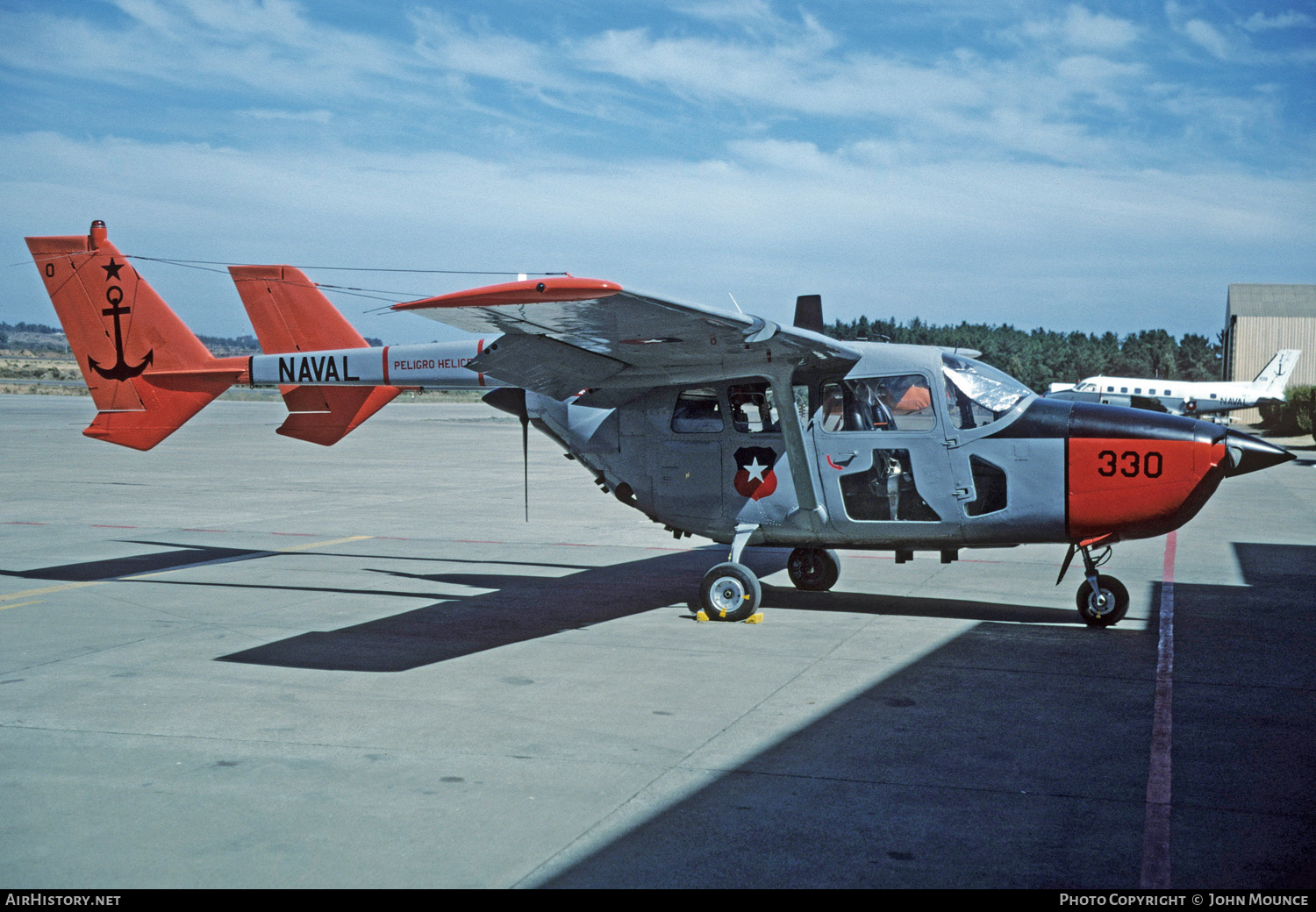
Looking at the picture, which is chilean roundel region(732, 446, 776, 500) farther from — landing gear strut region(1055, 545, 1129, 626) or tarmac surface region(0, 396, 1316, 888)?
landing gear strut region(1055, 545, 1129, 626)

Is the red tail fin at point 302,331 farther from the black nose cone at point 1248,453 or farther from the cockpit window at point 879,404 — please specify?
the black nose cone at point 1248,453

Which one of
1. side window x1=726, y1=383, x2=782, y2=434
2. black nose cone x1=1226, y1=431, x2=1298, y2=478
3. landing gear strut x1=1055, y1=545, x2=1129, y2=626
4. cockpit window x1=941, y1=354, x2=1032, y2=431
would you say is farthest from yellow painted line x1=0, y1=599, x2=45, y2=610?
black nose cone x1=1226, y1=431, x2=1298, y2=478

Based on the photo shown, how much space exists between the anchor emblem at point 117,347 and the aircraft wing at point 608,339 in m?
5.23

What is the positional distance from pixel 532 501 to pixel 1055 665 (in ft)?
40.9

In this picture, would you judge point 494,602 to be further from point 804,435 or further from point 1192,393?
point 1192,393

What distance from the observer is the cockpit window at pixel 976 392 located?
8891 mm

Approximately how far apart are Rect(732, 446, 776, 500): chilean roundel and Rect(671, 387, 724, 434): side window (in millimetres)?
370

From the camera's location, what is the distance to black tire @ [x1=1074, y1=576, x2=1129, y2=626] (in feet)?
28.9

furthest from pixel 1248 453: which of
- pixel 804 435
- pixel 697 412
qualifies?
pixel 697 412

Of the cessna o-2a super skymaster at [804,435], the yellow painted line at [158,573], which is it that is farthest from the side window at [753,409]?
the yellow painted line at [158,573]

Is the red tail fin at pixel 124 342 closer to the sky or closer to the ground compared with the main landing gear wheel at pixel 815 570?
closer to the sky

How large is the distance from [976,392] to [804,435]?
59.4 inches

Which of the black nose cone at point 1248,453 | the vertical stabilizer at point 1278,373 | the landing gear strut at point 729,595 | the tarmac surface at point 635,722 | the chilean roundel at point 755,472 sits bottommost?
the tarmac surface at point 635,722

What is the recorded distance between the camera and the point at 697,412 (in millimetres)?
9844
